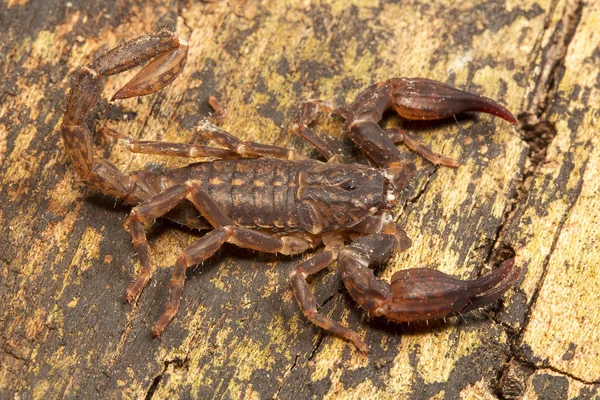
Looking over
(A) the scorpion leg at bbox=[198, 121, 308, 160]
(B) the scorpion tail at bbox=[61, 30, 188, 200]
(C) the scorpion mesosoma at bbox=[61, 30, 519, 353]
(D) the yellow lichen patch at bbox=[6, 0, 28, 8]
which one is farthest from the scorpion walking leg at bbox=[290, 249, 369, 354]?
(D) the yellow lichen patch at bbox=[6, 0, 28, 8]

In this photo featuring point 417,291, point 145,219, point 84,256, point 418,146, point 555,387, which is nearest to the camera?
point 417,291

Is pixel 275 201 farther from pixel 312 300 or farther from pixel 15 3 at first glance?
pixel 15 3

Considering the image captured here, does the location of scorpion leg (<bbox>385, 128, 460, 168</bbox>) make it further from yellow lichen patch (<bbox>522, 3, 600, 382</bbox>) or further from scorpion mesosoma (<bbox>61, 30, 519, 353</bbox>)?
yellow lichen patch (<bbox>522, 3, 600, 382</bbox>)

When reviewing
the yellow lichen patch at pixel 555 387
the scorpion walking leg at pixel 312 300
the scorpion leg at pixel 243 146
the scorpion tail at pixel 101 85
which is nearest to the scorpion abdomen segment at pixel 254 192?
the scorpion leg at pixel 243 146

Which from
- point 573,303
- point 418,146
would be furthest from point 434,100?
point 573,303

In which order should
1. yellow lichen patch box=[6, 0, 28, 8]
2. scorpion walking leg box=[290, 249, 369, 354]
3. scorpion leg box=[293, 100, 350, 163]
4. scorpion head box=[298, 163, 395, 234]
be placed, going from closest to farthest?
1. scorpion walking leg box=[290, 249, 369, 354]
2. scorpion head box=[298, 163, 395, 234]
3. scorpion leg box=[293, 100, 350, 163]
4. yellow lichen patch box=[6, 0, 28, 8]
